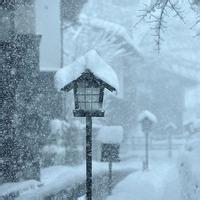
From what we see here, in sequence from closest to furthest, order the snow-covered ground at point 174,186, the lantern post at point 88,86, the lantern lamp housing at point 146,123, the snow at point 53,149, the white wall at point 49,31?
the lantern post at point 88,86
the snow-covered ground at point 174,186
the snow at point 53,149
the white wall at point 49,31
the lantern lamp housing at point 146,123

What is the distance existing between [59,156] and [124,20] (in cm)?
2933

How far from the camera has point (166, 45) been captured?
4503 cm

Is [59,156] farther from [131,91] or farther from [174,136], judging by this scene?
[174,136]

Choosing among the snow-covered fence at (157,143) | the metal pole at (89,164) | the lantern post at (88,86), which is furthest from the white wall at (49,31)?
the snow-covered fence at (157,143)

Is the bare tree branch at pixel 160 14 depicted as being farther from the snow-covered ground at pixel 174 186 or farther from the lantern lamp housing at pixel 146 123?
the lantern lamp housing at pixel 146 123

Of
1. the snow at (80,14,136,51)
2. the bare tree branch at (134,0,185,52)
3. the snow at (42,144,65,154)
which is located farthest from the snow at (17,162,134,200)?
the snow at (80,14,136,51)

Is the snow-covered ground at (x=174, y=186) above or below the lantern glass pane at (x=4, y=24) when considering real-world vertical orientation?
below

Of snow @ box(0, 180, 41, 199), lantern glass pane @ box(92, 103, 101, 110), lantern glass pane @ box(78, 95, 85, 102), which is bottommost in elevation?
snow @ box(0, 180, 41, 199)

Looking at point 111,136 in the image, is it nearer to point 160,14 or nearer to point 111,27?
point 160,14

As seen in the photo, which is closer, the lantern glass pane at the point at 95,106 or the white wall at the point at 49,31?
the lantern glass pane at the point at 95,106

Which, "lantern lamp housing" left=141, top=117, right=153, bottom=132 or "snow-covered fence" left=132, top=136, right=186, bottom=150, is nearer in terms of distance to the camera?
"lantern lamp housing" left=141, top=117, right=153, bottom=132

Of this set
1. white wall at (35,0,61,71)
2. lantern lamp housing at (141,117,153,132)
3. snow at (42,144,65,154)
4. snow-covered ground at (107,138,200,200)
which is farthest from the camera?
lantern lamp housing at (141,117,153,132)

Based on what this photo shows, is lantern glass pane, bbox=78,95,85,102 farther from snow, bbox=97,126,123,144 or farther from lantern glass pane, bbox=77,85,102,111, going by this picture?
snow, bbox=97,126,123,144

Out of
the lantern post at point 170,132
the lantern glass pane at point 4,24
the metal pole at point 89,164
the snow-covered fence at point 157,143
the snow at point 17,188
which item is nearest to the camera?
the metal pole at point 89,164
